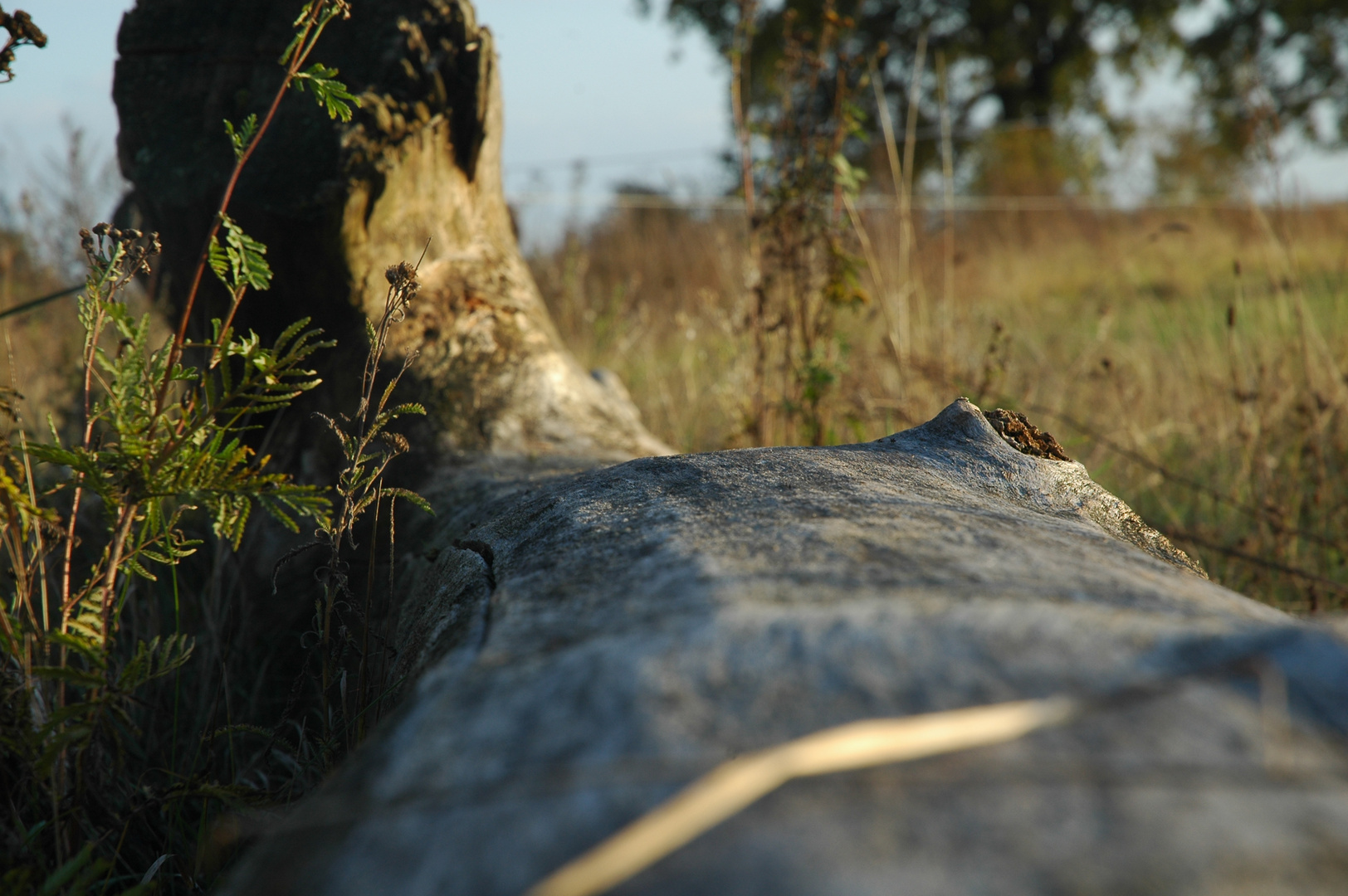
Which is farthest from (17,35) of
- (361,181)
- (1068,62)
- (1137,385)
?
(1068,62)

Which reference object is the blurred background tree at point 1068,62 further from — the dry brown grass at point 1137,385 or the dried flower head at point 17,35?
the dried flower head at point 17,35

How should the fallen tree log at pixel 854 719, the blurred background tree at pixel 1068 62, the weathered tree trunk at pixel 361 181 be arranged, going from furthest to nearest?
the blurred background tree at pixel 1068 62
the weathered tree trunk at pixel 361 181
the fallen tree log at pixel 854 719

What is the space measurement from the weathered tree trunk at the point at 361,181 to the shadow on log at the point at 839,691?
38.3 inches

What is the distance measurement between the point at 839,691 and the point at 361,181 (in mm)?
1976

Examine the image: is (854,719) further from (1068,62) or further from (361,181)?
(1068,62)

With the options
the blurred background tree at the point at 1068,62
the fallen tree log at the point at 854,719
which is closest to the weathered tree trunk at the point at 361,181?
the fallen tree log at the point at 854,719

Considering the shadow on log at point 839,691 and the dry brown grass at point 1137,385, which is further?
the dry brown grass at point 1137,385

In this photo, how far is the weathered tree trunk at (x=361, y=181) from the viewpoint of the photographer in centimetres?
219

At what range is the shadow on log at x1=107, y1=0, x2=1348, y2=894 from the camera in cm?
53

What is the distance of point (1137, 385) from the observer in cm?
393

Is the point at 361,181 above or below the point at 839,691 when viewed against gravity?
above

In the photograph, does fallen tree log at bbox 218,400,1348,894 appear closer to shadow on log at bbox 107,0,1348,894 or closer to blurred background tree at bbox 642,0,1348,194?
shadow on log at bbox 107,0,1348,894

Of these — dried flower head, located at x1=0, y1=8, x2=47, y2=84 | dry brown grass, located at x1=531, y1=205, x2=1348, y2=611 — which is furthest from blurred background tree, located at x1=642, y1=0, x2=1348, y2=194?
dried flower head, located at x1=0, y1=8, x2=47, y2=84

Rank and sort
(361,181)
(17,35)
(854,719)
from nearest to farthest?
1. (854,719)
2. (17,35)
3. (361,181)
